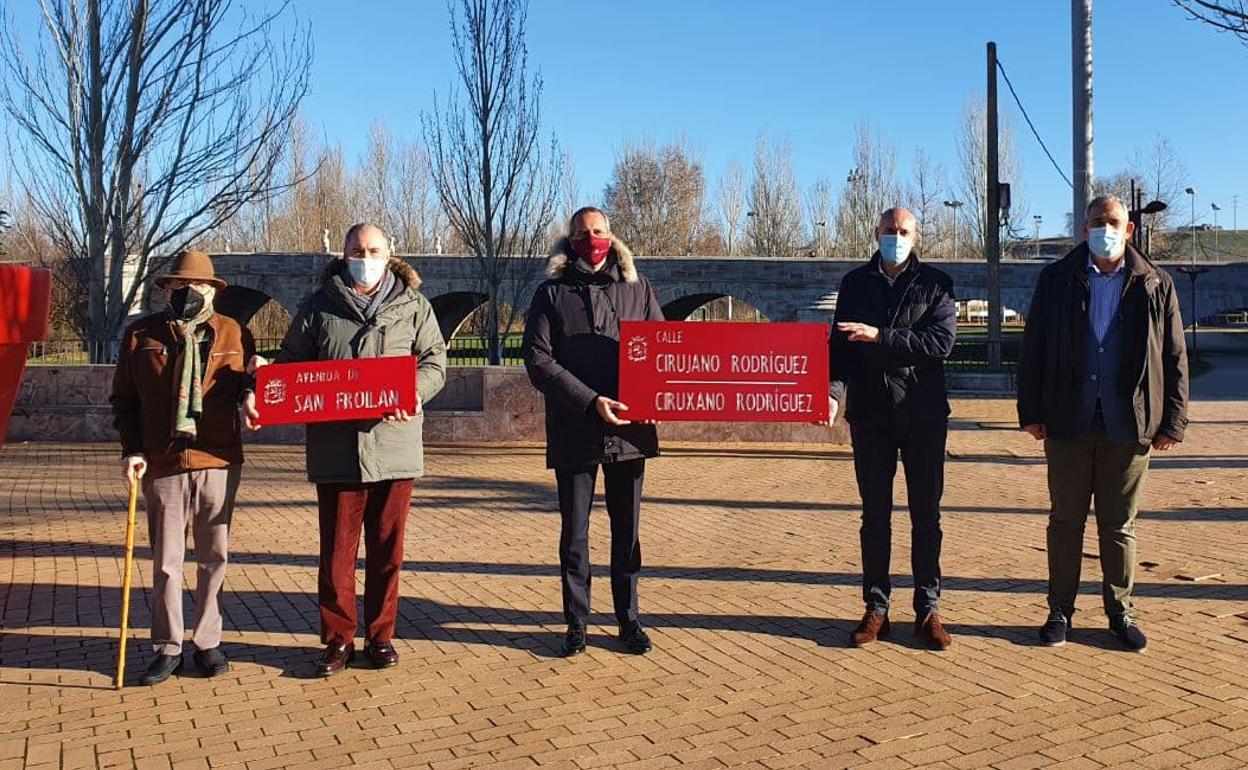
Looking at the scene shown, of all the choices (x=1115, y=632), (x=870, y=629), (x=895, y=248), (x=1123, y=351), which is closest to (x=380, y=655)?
(x=870, y=629)

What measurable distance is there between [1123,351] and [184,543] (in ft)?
14.3

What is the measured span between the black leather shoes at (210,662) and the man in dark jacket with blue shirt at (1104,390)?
12.4ft

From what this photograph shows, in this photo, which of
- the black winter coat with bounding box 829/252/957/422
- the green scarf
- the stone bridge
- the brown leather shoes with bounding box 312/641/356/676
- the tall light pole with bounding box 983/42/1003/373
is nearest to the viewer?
the green scarf

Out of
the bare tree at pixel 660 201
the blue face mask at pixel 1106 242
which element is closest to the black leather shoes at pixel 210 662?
the blue face mask at pixel 1106 242

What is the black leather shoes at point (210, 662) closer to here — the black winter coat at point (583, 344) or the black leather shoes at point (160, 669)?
the black leather shoes at point (160, 669)

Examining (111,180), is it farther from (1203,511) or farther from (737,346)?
(1203,511)

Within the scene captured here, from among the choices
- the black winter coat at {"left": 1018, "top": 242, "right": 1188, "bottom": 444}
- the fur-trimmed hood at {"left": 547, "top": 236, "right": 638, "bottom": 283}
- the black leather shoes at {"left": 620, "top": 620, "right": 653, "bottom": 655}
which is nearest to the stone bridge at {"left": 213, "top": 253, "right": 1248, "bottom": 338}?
the black winter coat at {"left": 1018, "top": 242, "right": 1188, "bottom": 444}

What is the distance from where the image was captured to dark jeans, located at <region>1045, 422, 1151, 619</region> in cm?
527

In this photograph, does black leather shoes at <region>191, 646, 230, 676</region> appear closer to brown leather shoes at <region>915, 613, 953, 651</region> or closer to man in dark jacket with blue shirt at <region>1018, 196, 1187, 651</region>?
brown leather shoes at <region>915, 613, 953, 651</region>

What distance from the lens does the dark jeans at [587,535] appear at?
5.24 meters

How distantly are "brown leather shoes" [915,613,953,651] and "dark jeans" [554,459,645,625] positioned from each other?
1365 mm

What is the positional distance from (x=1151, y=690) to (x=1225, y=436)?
11.8 m

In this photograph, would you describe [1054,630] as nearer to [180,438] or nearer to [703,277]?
[180,438]

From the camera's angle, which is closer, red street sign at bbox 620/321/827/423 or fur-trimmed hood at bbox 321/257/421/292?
fur-trimmed hood at bbox 321/257/421/292
